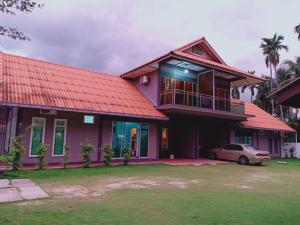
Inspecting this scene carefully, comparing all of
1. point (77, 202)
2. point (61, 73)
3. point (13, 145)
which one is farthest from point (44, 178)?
point (61, 73)

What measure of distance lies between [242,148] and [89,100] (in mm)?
11502

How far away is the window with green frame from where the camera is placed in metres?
14.4

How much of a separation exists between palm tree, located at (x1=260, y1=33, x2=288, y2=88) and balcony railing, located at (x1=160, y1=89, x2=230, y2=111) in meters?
23.0

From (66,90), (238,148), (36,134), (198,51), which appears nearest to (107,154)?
(36,134)

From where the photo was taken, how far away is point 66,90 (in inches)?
634

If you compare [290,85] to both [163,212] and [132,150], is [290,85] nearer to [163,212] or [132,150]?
[163,212]

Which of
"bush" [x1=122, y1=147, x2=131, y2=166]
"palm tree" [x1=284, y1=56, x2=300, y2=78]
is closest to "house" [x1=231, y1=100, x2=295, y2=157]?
"palm tree" [x1=284, y1=56, x2=300, y2=78]

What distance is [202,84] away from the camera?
72.5 feet

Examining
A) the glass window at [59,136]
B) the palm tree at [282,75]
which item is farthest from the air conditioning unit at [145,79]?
the palm tree at [282,75]

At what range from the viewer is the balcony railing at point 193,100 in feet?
62.8

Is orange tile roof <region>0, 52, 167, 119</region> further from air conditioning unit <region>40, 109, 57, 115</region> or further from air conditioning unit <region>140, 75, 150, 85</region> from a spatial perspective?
air conditioning unit <region>140, 75, 150, 85</region>

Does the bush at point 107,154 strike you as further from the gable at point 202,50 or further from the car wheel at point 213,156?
the car wheel at point 213,156

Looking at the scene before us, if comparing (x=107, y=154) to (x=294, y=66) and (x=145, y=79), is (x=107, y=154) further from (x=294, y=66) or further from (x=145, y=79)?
(x=294, y=66)

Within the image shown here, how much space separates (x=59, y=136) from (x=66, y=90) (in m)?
2.75
